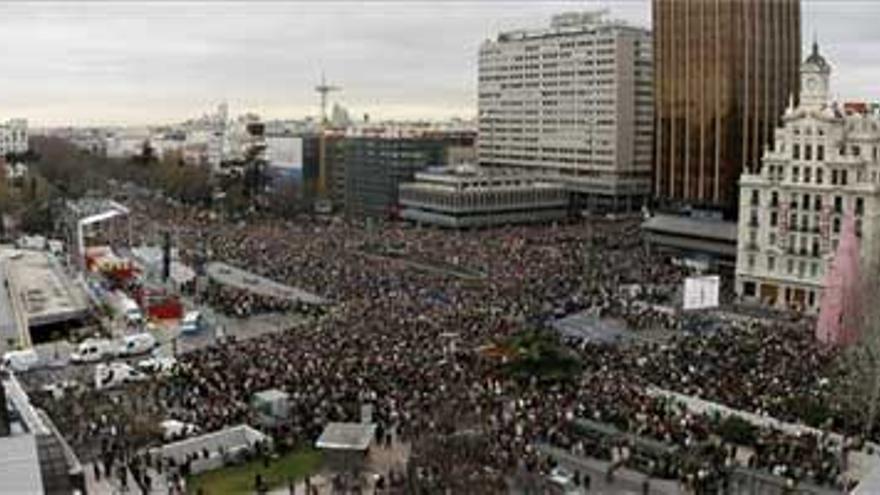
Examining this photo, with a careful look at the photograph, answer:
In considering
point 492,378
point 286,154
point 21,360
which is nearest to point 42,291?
point 21,360

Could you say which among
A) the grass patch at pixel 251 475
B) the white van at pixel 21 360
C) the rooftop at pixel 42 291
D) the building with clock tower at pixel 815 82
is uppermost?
the building with clock tower at pixel 815 82

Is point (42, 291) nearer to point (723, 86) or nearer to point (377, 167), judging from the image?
point (723, 86)

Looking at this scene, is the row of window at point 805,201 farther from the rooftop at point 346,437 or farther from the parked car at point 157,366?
the rooftop at point 346,437

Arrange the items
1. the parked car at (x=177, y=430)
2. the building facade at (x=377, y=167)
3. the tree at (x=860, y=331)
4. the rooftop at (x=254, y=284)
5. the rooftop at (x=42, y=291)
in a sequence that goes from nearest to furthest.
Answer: the parked car at (x=177, y=430) < the tree at (x=860, y=331) < the rooftop at (x=42, y=291) < the rooftop at (x=254, y=284) < the building facade at (x=377, y=167)

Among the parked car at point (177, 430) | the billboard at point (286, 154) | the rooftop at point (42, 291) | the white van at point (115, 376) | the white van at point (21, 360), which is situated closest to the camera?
the parked car at point (177, 430)

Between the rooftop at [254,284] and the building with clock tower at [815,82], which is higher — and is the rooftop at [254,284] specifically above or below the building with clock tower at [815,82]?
below

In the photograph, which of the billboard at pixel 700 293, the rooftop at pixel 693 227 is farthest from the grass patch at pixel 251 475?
the rooftop at pixel 693 227

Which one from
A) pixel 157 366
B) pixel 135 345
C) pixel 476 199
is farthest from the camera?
pixel 476 199
